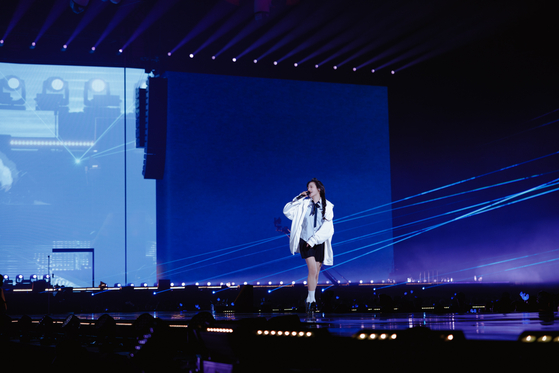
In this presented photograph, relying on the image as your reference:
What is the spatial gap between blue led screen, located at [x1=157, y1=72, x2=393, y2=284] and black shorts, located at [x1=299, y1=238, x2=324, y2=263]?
747 cm

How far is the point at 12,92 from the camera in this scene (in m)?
12.1

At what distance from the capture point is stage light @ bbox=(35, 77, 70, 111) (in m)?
12.3

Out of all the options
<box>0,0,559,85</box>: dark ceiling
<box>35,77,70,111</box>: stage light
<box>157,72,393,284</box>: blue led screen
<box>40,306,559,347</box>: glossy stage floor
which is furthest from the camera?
<box>157,72,393,284</box>: blue led screen

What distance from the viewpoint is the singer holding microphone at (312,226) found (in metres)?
5.76

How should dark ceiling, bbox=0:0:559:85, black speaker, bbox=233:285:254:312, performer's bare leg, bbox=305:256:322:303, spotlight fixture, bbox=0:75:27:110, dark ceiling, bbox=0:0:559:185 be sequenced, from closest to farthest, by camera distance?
1. performer's bare leg, bbox=305:256:322:303
2. black speaker, bbox=233:285:254:312
3. dark ceiling, bbox=0:0:559:85
4. dark ceiling, bbox=0:0:559:185
5. spotlight fixture, bbox=0:75:27:110

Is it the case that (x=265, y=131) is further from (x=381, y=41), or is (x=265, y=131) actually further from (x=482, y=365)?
(x=482, y=365)

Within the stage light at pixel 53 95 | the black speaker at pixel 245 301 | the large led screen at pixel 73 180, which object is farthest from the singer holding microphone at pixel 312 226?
the stage light at pixel 53 95

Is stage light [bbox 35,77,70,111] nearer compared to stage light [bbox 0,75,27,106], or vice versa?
stage light [bbox 0,75,27,106]

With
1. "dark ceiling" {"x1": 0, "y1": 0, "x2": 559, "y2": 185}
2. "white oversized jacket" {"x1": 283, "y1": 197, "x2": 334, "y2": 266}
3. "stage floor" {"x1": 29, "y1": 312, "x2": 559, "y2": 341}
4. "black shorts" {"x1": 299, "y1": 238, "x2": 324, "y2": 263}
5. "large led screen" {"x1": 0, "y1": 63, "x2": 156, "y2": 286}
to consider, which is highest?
"dark ceiling" {"x1": 0, "y1": 0, "x2": 559, "y2": 185}

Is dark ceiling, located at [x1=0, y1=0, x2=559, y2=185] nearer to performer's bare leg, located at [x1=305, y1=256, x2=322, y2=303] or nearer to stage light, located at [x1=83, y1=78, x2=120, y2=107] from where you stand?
stage light, located at [x1=83, y1=78, x2=120, y2=107]

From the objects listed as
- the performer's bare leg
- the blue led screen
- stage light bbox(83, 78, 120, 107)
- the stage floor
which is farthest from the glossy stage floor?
stage light bbox(83, 78, 120, 107)

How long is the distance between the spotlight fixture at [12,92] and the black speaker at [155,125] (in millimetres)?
2770

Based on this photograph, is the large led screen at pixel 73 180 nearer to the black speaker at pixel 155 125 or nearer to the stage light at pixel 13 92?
the stage light at pixel 13 92

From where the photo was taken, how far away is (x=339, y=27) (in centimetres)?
1230
